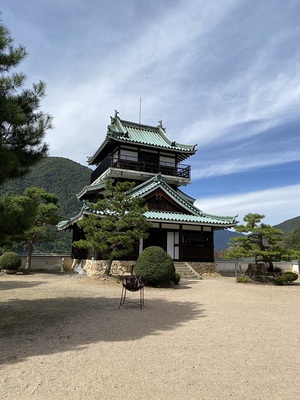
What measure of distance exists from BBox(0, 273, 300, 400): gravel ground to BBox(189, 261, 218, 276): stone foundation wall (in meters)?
11.8

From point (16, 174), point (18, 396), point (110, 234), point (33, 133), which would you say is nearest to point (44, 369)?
point (18, 396)

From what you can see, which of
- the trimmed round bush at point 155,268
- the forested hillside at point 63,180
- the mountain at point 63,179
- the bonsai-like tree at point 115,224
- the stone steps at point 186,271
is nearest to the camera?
the trimmed round bush at point 155,268

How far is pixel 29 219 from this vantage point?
7.60 meters

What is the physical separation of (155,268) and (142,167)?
13150mm

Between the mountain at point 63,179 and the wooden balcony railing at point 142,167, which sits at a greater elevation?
the mountain at point 63,179

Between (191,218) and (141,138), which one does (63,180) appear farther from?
(191,218)

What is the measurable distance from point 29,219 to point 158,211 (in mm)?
15585

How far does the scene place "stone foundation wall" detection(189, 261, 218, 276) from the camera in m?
22.1

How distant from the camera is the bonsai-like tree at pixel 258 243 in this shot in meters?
18.3

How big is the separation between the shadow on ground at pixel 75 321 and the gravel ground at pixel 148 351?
0.07ft

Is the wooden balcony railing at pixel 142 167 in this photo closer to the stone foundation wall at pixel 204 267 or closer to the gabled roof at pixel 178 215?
the gabled roof at pixel 178 215

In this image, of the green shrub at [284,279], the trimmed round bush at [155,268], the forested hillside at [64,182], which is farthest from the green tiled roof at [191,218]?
the forested hillside at [64,182]

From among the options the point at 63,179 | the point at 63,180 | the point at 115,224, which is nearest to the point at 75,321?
the point at 115,224

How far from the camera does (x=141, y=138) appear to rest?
92.4 ft
